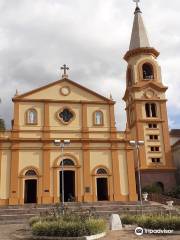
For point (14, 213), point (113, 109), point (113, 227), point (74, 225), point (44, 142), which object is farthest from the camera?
point (113, 109)

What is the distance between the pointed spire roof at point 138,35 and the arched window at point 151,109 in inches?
330

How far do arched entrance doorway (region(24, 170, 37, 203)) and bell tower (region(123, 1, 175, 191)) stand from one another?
12.4 meters

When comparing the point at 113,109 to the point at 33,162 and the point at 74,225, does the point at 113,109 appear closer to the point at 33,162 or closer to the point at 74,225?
the point at 33,162

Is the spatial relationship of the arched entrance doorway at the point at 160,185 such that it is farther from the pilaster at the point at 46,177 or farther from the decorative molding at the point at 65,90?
the decorative molding at the point at 65,90

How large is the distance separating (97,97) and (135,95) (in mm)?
8473

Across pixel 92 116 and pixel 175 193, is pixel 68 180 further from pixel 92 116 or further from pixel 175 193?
pixel 175 193

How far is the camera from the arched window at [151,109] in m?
43.2

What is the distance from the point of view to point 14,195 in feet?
103

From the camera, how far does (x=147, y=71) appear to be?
149 feet

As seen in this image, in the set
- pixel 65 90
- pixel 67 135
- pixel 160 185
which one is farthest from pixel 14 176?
pixel 160 185

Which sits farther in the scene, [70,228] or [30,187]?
[30,187]

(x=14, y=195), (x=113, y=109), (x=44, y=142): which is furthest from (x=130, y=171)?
(x=14, y=195)

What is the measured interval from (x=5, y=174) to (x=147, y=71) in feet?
78.6


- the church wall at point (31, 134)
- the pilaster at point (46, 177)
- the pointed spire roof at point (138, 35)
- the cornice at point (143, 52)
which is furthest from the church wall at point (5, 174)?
the pointed spire roof at point (138, 35)
